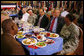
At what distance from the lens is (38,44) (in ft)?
5.17

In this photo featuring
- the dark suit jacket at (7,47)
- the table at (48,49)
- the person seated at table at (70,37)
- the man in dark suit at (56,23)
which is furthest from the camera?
the man in dark suit at (56,23)

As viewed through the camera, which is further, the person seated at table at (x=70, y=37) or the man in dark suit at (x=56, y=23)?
the man in dark suit at (x=56, y=23)

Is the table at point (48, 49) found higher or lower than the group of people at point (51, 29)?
lower

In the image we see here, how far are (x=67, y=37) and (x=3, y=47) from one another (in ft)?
4.24

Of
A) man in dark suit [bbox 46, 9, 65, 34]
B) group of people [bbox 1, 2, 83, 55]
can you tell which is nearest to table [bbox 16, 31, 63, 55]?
group of people [bbox 1, 2, 83, 55]

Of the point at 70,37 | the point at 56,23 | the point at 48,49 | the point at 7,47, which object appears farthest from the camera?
the point at 56,23

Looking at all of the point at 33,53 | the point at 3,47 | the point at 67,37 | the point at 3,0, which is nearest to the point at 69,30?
the point at 67,37

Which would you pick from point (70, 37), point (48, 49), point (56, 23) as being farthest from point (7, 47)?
point (56, 23)

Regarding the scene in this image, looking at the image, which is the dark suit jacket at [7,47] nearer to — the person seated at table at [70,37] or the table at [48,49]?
the table at [48,49]

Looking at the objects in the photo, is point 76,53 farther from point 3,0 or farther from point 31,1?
point 3,0

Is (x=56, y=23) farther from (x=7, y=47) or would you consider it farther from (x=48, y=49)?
(x=7, y=47)

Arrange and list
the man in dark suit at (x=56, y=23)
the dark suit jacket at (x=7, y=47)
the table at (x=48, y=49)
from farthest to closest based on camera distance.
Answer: the man in dark suit at (x=56, y=23) → the table at (x=48, y=49) → the dark suit jacket at (x=7, y=47)

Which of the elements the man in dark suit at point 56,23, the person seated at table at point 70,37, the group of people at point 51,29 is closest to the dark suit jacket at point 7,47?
the group of people at point 51,29

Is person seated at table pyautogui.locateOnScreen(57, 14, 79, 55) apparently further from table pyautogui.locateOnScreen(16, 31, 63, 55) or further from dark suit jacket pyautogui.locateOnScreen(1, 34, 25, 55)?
dark suit jacket pyautogui.locateOnScreen(1, 34, 25, 55)
